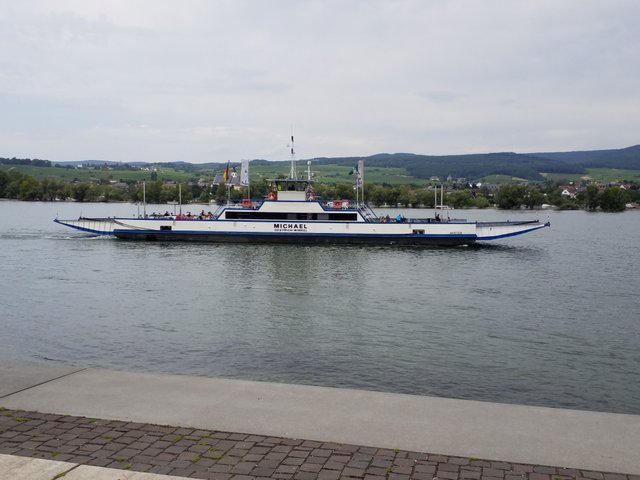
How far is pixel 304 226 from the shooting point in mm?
61719

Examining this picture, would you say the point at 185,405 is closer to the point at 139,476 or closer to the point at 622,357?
the point at 139,476

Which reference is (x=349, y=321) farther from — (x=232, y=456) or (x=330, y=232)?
(x=330, y=232)

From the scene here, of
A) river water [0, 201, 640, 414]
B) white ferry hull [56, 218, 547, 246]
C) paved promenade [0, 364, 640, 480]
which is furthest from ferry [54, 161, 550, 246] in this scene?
paved promenade [0, 364, 640, 480]

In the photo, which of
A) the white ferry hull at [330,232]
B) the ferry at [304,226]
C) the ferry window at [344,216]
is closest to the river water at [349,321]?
the white ferry hull at [330,232]

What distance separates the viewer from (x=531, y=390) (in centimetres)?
1577

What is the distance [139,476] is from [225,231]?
56.2 metres

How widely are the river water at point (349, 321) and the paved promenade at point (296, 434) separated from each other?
581 centimetres

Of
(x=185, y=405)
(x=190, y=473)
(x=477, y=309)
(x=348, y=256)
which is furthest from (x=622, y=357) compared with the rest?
(x=348, y=256)

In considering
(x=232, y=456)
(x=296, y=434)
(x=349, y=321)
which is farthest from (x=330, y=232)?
(x=232, y=456)

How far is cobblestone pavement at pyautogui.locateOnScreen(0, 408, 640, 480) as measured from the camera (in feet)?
23.7

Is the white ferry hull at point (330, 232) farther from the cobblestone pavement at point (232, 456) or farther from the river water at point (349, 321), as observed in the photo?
the cobblestone pavement at point (232, 456)

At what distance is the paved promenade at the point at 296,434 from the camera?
739cm

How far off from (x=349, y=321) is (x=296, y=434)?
55.9 feet

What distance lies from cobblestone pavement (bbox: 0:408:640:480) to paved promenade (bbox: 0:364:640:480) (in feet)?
0.04
